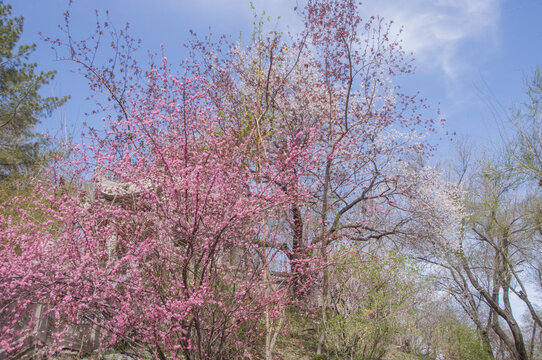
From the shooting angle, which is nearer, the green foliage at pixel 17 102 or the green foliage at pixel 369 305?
the green foliage at pixel 369 305

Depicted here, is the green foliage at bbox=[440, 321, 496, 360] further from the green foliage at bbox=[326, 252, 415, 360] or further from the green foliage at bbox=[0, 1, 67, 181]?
the green foliage at bbox=[0, 1, 67, 181]

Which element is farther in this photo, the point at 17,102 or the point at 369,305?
the point at 17,102

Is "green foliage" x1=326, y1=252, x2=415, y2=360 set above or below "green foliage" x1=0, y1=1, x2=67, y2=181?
below

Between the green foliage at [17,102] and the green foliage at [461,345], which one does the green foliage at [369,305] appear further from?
the green foliage at [17,102]

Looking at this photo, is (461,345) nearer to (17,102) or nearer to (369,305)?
(369,305)

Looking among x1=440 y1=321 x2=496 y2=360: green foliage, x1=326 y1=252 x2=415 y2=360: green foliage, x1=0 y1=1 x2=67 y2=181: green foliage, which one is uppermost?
x1=0 y1=1 x2=67 y2=181: green foliage

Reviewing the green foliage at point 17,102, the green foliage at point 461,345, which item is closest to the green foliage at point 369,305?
the green foliage at point 461,345

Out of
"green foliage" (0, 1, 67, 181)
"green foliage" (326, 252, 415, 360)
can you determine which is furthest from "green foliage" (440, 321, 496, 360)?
"green foliage" (0, 1, 67, 181)

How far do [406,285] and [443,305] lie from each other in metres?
14.2

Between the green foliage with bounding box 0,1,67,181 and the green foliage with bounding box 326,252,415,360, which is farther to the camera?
the green foliage with bounding box 0,1,67,181

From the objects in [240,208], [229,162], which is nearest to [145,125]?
[229,162]

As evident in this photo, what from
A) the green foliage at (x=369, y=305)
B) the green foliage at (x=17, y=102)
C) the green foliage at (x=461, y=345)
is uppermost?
the green foliage at (x=17, y=102)

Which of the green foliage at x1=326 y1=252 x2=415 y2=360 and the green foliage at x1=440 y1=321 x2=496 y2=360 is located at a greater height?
the green foliage at x1=326 y1=252 x2=415 y2=360

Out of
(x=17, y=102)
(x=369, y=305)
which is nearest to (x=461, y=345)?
(x=369, y=305)
